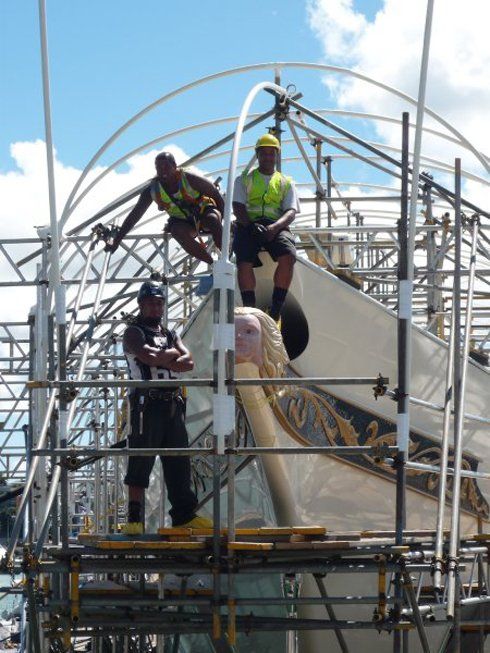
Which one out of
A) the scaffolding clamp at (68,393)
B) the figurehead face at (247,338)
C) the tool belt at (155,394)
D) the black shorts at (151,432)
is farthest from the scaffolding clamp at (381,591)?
the figurehead face at (247,338)

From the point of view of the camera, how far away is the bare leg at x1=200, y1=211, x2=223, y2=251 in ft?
36.1

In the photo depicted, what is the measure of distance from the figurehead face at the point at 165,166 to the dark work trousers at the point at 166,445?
7.28 ft

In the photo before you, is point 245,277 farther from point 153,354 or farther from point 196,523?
point 196,523

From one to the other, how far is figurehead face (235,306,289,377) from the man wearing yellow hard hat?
0.45m

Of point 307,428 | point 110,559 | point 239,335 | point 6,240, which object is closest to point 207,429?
point 307,428

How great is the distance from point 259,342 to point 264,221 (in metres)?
1.18

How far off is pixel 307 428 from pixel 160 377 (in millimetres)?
1934

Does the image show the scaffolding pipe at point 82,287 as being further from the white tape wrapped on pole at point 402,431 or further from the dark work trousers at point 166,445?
the white tape wrapped on pole at point 402,431

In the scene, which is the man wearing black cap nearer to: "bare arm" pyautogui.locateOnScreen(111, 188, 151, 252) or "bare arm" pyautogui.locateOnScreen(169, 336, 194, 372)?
"bare arm" pyautogui.locateOnScreen(169, 336, 194, 372)

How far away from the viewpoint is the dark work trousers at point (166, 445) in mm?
9391

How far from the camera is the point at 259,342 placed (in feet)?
33.5

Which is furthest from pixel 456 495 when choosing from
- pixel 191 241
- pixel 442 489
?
pixel 191 241

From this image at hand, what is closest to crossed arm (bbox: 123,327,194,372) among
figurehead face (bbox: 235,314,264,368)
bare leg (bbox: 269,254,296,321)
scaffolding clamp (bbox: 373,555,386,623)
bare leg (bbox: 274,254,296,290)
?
figurehead face (bbox: 235,314,264,368)

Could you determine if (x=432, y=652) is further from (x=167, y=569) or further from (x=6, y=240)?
(x=6, y=240)
